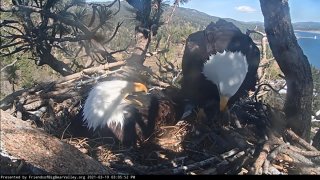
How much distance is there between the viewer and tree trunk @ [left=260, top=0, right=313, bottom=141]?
8.66ft

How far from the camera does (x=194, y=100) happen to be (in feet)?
10.8

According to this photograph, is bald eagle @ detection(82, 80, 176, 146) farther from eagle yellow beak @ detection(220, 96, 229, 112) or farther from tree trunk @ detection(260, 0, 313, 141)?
tree trunk @ detection(260, 0, 313, 141)

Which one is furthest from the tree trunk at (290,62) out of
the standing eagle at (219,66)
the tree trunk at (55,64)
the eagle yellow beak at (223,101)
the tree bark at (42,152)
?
the tree trunk at (55,64)

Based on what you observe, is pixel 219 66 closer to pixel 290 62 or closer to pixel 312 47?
pixel 290 62

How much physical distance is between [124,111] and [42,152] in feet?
3.10

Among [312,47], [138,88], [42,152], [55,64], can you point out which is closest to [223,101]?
[138,88]

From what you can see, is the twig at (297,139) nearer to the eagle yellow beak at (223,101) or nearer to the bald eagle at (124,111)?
the eagle yellow beak at (223,101)

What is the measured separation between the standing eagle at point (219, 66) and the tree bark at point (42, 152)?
3.39ft

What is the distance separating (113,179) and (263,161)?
94 cm

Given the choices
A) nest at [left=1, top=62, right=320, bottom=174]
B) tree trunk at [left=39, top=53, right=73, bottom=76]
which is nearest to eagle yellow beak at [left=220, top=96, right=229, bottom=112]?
nest at [left=1, top=62, right=320, bottom=174]

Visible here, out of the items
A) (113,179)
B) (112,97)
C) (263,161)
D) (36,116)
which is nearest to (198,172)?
(263,161)

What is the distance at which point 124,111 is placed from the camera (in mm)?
3010

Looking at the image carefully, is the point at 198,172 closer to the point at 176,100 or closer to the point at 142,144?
the point at 142,144

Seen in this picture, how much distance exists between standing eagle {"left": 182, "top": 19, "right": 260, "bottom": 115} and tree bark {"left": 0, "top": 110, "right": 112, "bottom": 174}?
1035 millimetres
